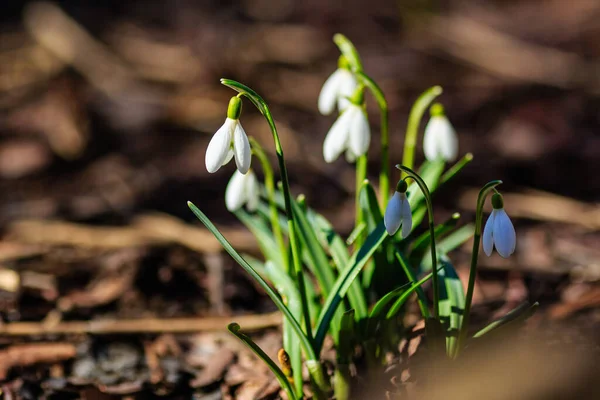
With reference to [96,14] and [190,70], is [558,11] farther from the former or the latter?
[96,14]

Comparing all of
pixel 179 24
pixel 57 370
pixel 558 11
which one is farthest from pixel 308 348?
pixel 558 11

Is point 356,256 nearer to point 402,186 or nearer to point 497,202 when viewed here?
point 402,186

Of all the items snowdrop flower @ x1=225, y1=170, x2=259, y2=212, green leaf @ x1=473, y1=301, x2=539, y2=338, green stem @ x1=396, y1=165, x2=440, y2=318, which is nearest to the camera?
green stem @ x1=396, y1=165, x2=440, y2=318

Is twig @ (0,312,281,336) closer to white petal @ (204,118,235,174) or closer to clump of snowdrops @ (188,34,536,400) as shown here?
clump of snowdrops @ (188,34,536,400)

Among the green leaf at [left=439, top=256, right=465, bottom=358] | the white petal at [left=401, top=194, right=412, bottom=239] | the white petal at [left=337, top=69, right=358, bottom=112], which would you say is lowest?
the green leaf at [left=439, top=256, right=465, bottom=358]

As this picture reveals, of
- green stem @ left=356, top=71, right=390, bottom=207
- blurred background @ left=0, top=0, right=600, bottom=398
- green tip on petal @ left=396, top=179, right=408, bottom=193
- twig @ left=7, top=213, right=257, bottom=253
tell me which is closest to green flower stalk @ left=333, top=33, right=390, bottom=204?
green stem @ left=356, top=71, right=390, bottom=207

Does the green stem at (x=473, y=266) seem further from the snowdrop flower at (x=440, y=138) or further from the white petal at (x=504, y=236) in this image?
the snowdrop flower at (x=440, y=138)
